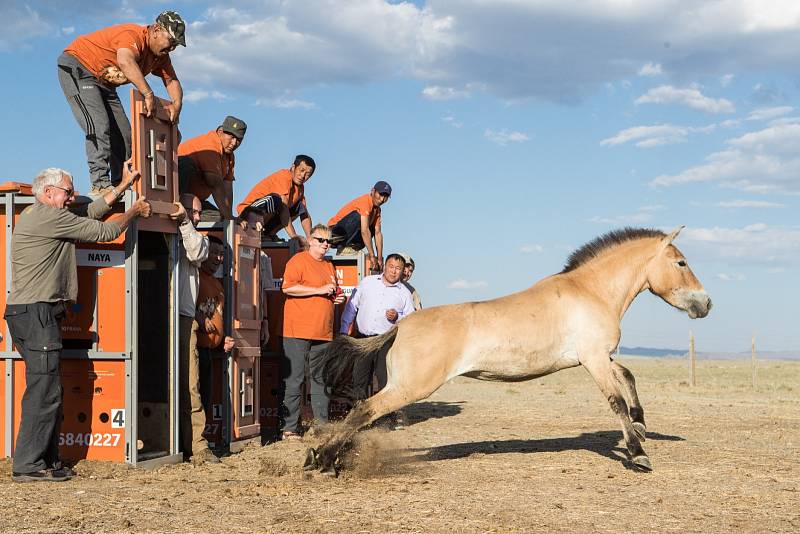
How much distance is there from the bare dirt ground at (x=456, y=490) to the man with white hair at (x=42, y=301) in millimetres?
355

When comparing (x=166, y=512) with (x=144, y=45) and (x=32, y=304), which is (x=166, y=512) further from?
(x=144, y=45)

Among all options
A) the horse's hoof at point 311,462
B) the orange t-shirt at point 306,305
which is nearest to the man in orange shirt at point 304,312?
the orange t-shirt at point 306,305

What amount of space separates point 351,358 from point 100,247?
8.74ft

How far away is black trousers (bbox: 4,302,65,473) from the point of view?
26.5 ft

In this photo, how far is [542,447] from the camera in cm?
1152

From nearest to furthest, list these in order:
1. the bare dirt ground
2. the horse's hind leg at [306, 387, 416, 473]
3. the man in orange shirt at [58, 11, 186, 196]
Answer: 1. the bare dirt ground
2. the horse's hind leg at [306, 387, 416, 473]
3. the man in orange shirt at [58, 11, 186, 196]

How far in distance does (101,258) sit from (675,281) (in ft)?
20.4

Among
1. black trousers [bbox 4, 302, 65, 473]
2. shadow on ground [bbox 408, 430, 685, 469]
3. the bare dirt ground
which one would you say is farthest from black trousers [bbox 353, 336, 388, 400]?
black trousers [bbox 4, 302, 65, 473]

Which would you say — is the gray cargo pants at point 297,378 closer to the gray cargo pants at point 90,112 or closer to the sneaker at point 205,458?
the sneaker at point 205,458

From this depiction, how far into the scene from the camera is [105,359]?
8.88m

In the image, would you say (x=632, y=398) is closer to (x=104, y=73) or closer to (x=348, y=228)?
(x=348, y=228)

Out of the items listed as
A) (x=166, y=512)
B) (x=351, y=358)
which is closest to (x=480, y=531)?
(x=166, y=512)

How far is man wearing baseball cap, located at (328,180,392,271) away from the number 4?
5872 mm

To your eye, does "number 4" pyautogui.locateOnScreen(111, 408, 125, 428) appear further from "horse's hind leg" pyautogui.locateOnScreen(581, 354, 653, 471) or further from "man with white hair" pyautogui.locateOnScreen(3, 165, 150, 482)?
"horse's hind leg" pyautogui.locateOnScreen(581, 354, 653, 471)
